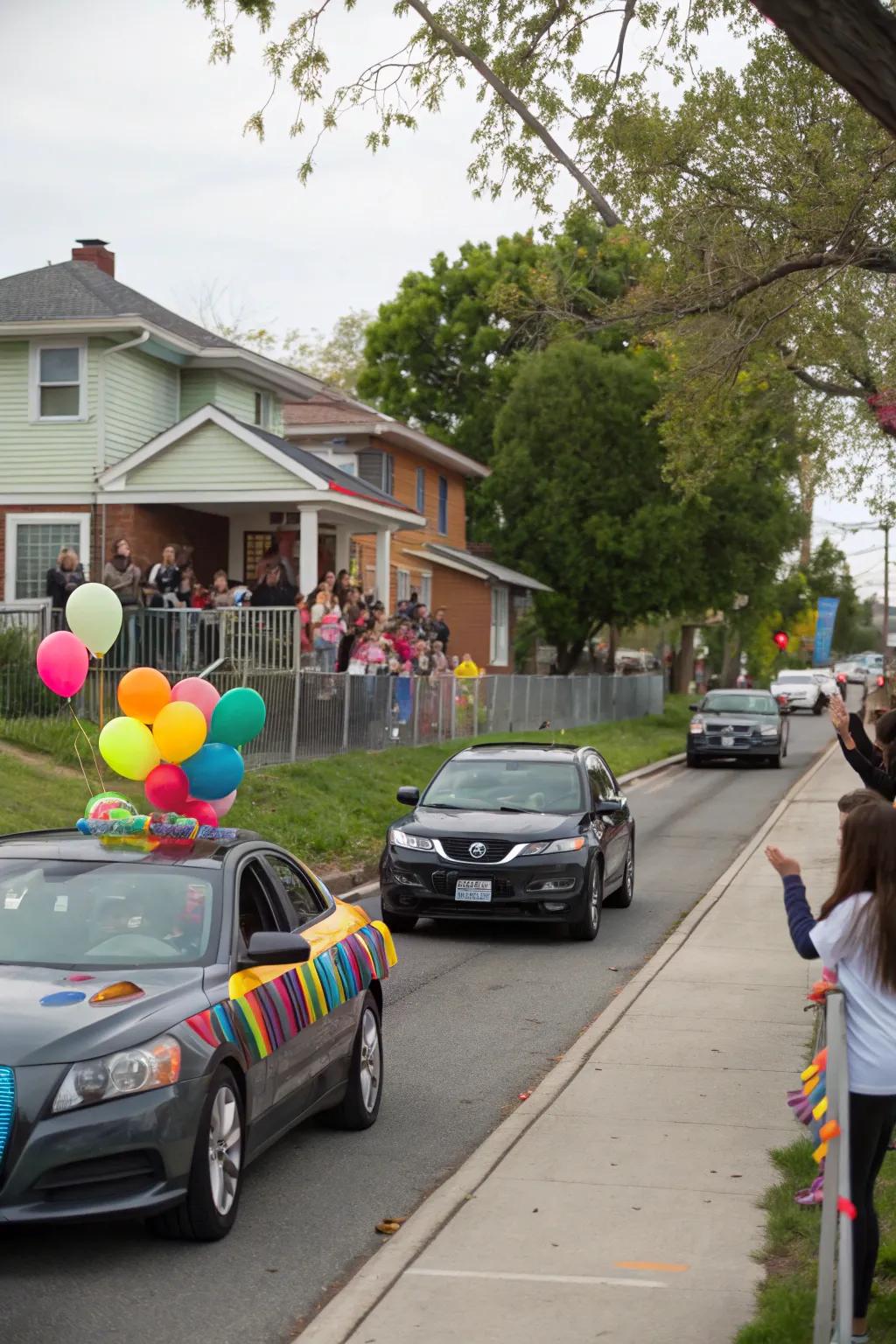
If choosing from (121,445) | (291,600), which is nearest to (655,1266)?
(291,600)

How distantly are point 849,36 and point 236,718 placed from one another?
4650 millimetres

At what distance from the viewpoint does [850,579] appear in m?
134

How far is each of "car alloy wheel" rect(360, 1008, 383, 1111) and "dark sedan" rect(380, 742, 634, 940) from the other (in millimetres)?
5290

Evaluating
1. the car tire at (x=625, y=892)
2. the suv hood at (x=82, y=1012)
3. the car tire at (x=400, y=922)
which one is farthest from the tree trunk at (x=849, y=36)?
the car tire at (x=625, y=892)

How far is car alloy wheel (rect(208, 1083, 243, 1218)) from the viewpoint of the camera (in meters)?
5.91

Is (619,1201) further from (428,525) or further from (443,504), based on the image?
(443,504)

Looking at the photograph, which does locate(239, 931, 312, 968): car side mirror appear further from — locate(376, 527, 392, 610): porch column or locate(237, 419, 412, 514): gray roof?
locate(376, 527, 392, 610): porch column

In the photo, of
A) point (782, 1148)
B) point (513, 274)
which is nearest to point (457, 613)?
point (513, 274)

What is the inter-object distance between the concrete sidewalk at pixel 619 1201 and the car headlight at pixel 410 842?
2.85m

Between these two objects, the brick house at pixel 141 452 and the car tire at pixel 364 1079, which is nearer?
the car tire at pixel 364 1079

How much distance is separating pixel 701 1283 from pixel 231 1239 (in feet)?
5.73

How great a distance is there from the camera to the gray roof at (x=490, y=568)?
44344 mm

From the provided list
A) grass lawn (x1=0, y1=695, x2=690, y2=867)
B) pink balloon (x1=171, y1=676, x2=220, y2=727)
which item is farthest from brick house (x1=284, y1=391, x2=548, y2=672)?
pink balloon (x1=171, y1=676, x2=220, y2=727)

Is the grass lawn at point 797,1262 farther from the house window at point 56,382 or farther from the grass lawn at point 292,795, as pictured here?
the house window at point 56,382
